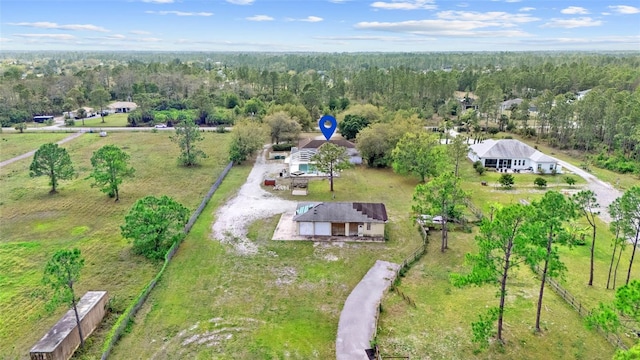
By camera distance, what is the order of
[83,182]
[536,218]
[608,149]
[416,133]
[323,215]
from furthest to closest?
[608,149] < [416,133] < [83,182] < [323,215] < [536,218]

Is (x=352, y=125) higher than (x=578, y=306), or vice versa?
(x=352, y=125)

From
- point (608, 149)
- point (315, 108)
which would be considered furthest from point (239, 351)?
point (315, 108)

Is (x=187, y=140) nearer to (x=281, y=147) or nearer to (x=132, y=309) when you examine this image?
(x=281, y=147)

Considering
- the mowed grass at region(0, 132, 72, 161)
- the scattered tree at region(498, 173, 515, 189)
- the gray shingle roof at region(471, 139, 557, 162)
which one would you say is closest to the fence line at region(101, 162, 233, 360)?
the scattered tree at region(498, 173, 515, 189)

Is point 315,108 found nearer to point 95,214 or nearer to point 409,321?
point 95,214

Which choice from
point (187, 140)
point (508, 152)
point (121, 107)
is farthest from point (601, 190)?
point (121, 107)

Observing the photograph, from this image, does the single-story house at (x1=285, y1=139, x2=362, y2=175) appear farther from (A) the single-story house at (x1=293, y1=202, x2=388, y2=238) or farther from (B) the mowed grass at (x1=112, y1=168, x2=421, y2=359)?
(A) the single-story house at (x1=293, y1=202, x2=388, y2=238)
